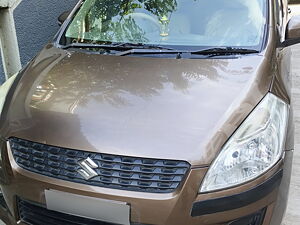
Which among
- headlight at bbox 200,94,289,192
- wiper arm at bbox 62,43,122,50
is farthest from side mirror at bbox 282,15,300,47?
wiper arm at bbox 62,43,122,50

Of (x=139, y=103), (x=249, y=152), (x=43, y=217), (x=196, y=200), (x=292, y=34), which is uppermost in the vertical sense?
(x=292, y=34)

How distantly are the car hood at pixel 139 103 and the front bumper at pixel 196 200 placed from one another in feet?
0.50

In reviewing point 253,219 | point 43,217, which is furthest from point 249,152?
point 43,217

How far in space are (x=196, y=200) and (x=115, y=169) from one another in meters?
0.37

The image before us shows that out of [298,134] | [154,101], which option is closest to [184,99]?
[154,101]

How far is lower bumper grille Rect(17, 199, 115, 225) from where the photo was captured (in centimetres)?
174

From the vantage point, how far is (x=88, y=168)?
5.45ft

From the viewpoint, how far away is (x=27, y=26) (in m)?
5.04

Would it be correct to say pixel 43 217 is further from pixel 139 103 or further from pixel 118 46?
pixel 118 46

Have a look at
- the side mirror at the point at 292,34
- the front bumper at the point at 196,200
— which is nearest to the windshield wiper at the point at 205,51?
the side mirror at the point at 292,34

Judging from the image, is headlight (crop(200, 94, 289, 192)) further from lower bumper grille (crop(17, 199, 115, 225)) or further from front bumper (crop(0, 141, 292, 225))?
lower bumper grille (crop(17, 199, 115, 225))

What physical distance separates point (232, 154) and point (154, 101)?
0.45 m

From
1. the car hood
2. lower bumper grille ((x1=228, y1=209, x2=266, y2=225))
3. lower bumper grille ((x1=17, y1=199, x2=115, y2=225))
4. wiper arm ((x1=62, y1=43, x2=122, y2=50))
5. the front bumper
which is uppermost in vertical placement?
wiper arm ((x1=62, y1=43, x2=122, y2=50))

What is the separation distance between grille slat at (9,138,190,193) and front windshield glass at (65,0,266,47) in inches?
40.9
